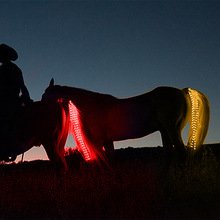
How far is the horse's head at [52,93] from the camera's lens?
555 centimetres

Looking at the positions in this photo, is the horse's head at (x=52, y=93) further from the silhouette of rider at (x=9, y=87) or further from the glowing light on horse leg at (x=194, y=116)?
the glowing light on horse leg at (x=194, y=116)

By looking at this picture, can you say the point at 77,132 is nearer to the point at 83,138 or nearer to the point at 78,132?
the point at 78,132

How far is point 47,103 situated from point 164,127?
2.34 metres

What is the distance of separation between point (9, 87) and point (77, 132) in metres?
1.57

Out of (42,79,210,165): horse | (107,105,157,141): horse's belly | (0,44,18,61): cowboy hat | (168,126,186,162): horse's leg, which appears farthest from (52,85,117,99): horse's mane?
(168,126,186,162): horse's leg

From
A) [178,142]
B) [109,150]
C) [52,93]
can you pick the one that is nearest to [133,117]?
[109,150]

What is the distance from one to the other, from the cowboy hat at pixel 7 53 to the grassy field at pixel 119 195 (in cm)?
241

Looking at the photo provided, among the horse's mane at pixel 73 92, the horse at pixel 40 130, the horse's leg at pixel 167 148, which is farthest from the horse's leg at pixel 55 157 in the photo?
the horse's leg at pixel 167 148

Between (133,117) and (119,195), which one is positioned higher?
(133,117)

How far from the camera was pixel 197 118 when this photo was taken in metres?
5.69

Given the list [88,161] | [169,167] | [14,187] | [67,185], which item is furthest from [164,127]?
[14,187]

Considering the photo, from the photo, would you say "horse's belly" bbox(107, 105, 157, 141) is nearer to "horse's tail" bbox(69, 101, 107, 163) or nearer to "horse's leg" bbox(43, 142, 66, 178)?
"horse's tail" bbox(69, 101, 107, 163)

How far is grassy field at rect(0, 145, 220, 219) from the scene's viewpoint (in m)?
4.10

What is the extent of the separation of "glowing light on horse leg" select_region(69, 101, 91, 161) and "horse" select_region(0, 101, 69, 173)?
224 millimetres
